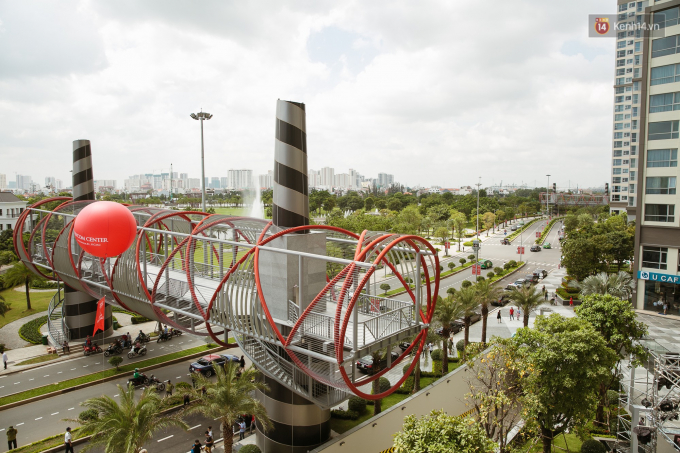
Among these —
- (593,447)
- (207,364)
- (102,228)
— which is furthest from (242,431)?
(593,447)

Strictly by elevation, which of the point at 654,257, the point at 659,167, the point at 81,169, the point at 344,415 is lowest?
the point at 344,415

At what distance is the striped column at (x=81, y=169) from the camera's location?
28172mm

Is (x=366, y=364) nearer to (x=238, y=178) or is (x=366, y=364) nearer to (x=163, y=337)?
(x=163, y=337)

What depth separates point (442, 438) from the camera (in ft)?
37.3

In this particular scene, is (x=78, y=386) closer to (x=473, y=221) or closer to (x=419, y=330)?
(x=419, y=330)

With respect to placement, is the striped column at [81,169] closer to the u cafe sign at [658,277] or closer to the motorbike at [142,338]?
the motorbike at [142,338]

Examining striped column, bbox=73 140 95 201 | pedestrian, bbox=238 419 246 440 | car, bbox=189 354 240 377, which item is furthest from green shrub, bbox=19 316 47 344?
pedestrian, bbox=238 419 246 440

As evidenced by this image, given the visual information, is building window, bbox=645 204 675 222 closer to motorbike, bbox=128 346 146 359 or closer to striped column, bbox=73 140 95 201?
motorbike, bbox=128 346 146 359

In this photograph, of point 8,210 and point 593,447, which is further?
point 8,210

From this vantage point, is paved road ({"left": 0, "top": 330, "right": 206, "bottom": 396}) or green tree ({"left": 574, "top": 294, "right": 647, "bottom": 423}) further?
paved road ({"left": 0, "top": 330, "right": 206, "bottom": 396})

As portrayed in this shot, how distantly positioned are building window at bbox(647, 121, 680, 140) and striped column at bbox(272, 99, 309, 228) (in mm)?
35085

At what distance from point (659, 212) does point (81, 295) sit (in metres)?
46.9

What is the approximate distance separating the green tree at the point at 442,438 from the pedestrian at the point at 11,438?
54.2 feet

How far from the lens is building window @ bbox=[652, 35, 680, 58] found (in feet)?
116
